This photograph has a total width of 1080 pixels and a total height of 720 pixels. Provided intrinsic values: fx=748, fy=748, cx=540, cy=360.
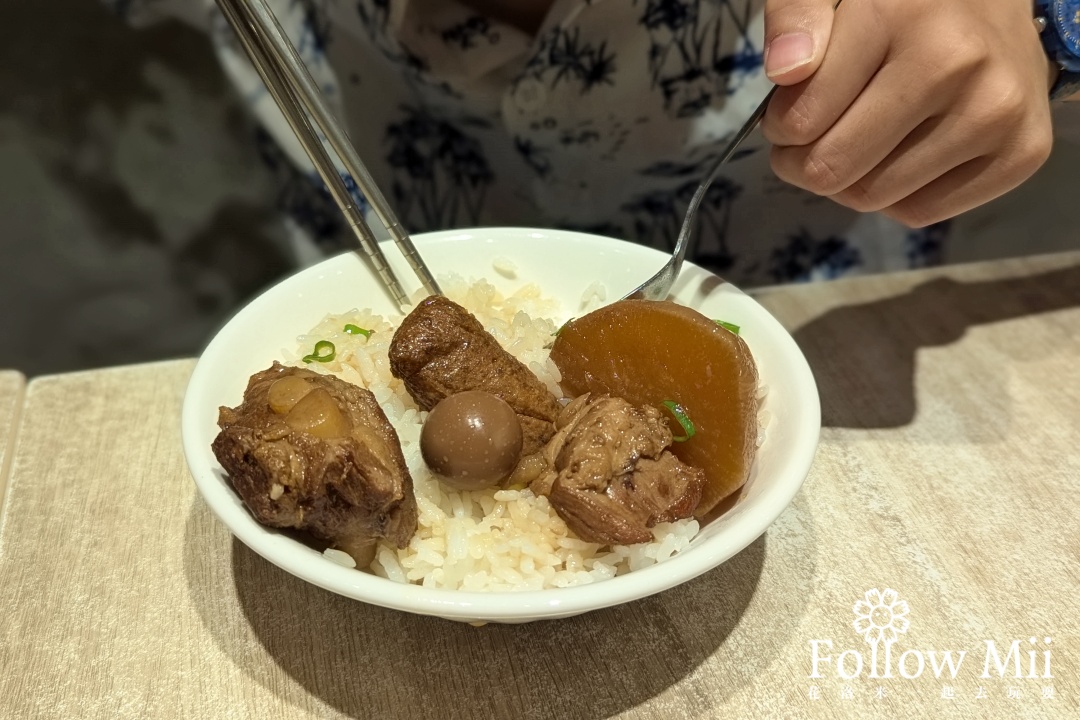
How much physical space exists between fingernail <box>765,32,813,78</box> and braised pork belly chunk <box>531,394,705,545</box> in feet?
2.50

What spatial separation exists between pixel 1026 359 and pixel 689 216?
1.25 m

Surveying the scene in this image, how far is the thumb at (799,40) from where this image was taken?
5.07 ft

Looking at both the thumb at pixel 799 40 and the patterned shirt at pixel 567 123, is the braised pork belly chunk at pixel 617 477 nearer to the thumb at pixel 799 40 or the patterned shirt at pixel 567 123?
the thumb at pixel 799 40

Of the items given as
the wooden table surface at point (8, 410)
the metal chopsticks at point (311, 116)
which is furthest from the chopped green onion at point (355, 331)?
the wooden table surface at point (8, 410)

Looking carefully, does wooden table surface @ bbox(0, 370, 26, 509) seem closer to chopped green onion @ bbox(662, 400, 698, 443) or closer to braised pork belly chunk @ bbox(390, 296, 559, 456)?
braised pork belly chunk @ bbox(390, 296, 559, 456)

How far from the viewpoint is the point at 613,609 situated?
1534 millimetres

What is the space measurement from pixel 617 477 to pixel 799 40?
0.97 meters

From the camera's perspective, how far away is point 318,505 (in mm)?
1257

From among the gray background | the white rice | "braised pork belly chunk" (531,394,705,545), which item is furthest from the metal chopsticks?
the gray background

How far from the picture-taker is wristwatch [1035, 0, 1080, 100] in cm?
171

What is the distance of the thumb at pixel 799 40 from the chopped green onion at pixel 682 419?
28.5 inches

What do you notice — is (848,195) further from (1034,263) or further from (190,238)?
(190,238)

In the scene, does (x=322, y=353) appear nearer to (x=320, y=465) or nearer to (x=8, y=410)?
(x=320, y=465)

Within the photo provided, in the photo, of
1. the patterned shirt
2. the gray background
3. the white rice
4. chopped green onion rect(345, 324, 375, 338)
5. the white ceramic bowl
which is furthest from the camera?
the gray background
